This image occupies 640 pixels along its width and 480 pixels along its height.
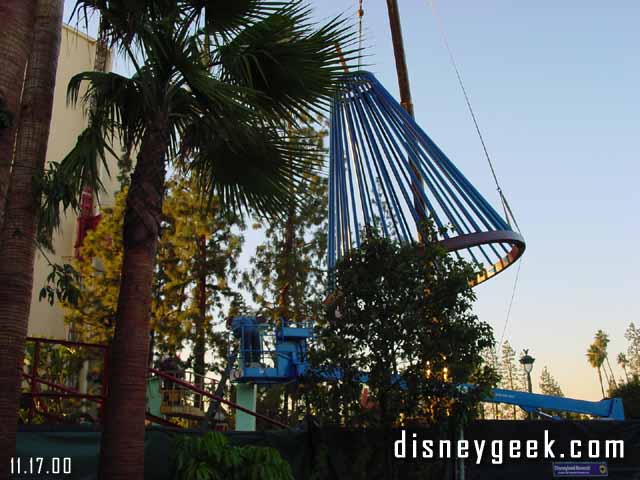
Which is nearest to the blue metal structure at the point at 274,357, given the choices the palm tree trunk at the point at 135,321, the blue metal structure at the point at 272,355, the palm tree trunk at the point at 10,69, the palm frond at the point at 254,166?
the blue metal structure at the point at 272,355

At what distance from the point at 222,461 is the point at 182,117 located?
3791 mm

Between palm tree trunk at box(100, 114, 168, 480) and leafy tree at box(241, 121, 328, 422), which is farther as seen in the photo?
leafy tree at box(241, 121, 328, 422)

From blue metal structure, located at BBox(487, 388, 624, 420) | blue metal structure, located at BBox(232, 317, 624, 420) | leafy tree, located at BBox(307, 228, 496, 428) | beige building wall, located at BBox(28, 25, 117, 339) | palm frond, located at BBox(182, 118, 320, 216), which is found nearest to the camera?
palm frond, located at BBox(182, 118, 320, 216)

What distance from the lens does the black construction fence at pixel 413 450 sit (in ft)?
27.9

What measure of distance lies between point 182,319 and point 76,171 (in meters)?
18.2

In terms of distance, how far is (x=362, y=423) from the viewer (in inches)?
374

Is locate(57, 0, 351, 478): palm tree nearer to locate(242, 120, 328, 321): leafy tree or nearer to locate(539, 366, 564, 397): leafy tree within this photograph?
locate(242, 120, 328, 321): leafy tree

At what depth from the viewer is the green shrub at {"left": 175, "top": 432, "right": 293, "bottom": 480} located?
7.45 m

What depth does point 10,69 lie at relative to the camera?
676 centimetres

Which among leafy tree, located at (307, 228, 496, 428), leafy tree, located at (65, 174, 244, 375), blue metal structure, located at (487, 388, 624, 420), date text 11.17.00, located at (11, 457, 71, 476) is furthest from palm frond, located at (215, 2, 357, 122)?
leafy tree, located at (65, 174, 244, 375)

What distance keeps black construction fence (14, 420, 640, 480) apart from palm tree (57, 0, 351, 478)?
201 centimetres

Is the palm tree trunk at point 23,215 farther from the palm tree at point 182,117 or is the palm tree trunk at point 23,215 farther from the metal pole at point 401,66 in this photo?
the metal pole at point 401,66

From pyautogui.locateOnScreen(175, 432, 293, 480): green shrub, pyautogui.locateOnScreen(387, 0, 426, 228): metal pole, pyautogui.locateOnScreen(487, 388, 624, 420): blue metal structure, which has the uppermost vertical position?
pyautogui.locateOnScreen(387, 0, 426, 228): metal pole

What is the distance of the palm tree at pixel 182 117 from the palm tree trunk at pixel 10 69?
1.75 ft
